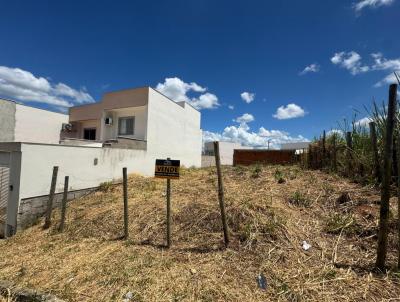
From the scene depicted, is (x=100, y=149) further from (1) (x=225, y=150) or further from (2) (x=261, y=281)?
(1) (x=225, y=150)

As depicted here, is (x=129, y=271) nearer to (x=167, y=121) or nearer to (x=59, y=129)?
(x=167, y=121)

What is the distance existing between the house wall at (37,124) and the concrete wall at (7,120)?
241mm

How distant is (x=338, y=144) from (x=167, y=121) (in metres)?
9.90

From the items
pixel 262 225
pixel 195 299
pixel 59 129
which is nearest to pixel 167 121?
pixel 59 129

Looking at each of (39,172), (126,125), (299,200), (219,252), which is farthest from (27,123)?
(299,200)

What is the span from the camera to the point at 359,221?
4207 millimetres

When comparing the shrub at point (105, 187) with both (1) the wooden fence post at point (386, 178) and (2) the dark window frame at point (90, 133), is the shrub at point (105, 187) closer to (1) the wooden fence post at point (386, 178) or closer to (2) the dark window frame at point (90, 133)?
(1) the wooden fence post at point (386, 178)

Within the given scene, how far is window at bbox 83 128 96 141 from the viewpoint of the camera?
54.1 ft

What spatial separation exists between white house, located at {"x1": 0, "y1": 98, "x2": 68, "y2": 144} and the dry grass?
1069cm

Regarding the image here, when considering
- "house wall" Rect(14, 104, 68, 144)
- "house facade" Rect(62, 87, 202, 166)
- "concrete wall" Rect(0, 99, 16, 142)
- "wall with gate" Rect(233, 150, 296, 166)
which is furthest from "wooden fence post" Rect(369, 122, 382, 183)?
"house wall" Rect(14, 104, 68, 144)

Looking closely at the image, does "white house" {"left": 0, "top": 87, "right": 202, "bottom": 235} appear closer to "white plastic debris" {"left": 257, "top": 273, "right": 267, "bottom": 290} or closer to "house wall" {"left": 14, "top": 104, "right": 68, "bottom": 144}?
"house wall" {"left": 14, "top": 104, "right": 68, "bottom": 144}

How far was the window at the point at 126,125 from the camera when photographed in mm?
13941

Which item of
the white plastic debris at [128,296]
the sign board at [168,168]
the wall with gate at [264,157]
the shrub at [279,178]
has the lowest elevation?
the white plastic debris at [128,296]

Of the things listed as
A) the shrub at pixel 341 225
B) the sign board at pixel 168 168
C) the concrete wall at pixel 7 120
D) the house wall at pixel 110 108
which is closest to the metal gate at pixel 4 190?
the sign board at pixel 168 168
